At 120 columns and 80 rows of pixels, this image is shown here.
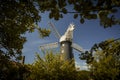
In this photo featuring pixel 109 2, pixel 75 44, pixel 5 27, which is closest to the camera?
pixel 109 2

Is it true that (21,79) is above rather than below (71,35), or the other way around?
below

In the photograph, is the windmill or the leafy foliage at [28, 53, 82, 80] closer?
the leafy foliage at [28, 53, 82, 80]

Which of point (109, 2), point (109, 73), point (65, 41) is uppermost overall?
point (65, 41)

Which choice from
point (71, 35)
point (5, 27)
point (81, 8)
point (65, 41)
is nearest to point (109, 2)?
point (81, 8)

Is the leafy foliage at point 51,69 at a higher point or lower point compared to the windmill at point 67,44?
lower

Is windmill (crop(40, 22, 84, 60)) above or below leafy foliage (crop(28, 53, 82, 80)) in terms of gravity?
above

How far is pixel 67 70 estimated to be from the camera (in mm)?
26766

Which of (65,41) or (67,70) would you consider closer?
(67,70)

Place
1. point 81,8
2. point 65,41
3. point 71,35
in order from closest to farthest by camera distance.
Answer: point 81,8
point 65,41
point 71,35

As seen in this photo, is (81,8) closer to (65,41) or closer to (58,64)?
(58,64)

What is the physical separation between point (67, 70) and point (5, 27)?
15540mm

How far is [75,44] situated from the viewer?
69875 mm

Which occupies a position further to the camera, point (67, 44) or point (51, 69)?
point (67, 44)

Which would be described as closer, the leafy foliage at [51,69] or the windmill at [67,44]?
the leafy foliage at [51,69]
